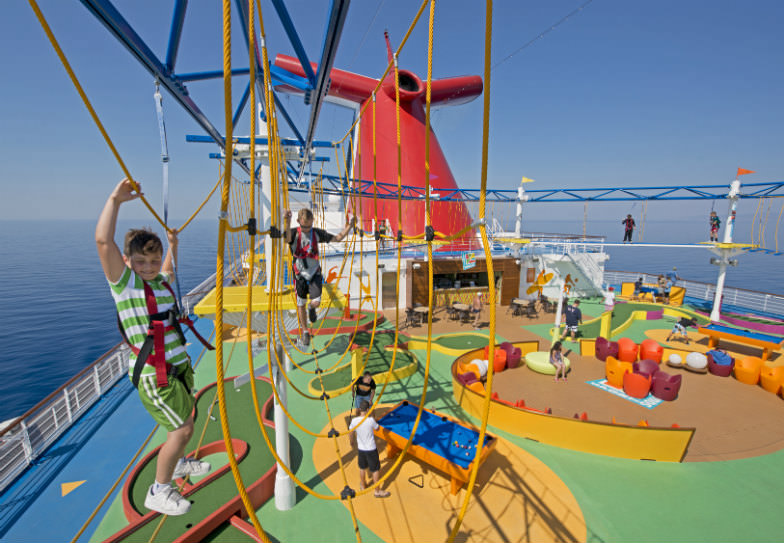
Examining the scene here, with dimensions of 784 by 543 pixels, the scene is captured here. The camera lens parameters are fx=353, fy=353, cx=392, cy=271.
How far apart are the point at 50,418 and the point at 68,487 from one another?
202cm

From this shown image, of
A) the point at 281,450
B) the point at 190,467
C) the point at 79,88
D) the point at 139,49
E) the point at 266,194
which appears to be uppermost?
the point at 139,49

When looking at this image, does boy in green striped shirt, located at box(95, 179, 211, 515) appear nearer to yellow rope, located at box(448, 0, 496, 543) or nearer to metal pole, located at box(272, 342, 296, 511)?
yellow rope, located at box(448, 0, 496, 543)

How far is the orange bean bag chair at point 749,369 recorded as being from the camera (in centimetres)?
873

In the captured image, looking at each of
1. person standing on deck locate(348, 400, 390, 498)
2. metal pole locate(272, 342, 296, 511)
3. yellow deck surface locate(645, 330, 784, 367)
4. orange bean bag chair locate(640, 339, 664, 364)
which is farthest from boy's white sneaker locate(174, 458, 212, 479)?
yellow deck surface locate(645, 330, 784, 367)

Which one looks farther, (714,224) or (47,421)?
(714,224)

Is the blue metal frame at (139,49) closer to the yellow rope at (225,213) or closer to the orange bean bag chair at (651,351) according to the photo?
the yellow rope at (225,213)

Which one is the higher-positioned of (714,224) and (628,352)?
(714,224)

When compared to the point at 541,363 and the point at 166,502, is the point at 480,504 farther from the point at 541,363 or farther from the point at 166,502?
the point at 541,363

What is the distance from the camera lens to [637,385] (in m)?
8.06

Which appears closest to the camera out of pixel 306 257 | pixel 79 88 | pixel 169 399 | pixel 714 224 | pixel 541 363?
pixel 79 88

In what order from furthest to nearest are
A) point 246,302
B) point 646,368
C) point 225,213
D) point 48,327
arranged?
point 48,327 < point 646,368 < point 246,302 < point 225,213

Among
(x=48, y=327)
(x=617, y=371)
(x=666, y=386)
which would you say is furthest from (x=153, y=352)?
(x=48, y=327)

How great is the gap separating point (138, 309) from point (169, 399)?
1.89ft

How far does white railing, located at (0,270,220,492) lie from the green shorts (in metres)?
5.47
